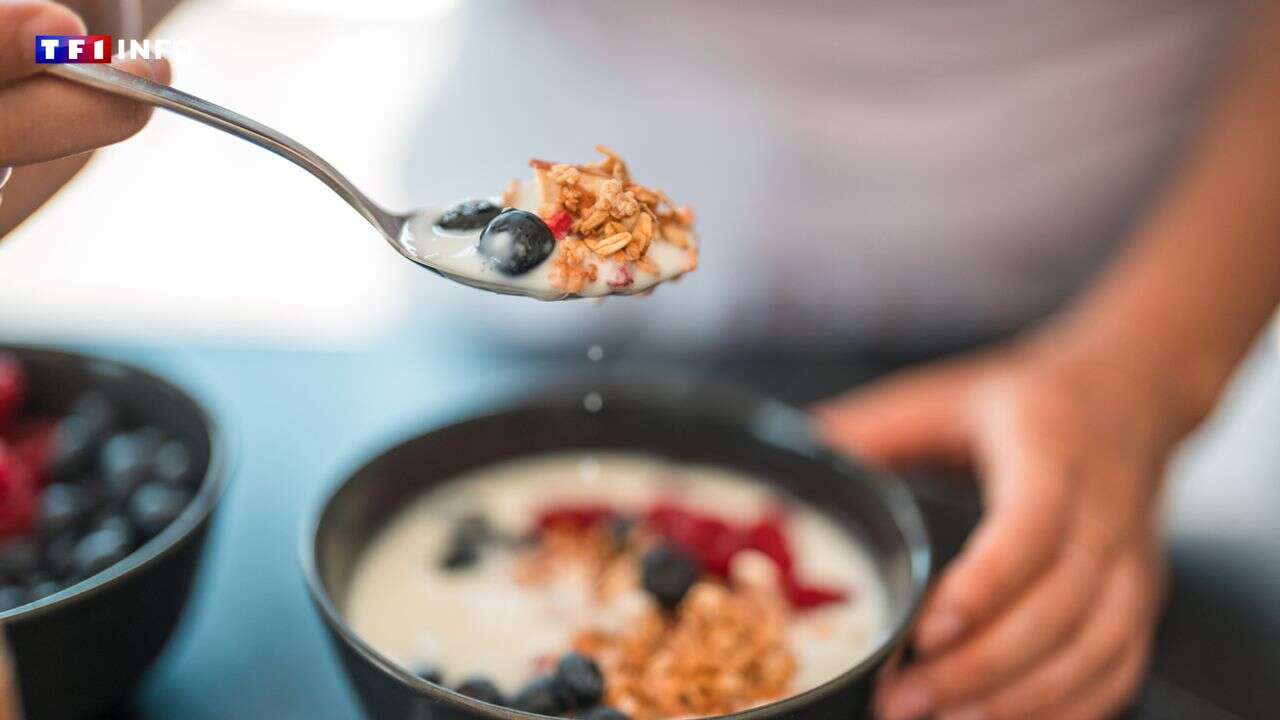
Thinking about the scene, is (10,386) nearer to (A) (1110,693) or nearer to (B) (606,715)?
(B) (606,715)

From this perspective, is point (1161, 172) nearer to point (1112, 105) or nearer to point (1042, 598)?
point (1112, 105)

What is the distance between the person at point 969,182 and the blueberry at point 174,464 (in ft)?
2.01

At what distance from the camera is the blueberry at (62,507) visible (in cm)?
81

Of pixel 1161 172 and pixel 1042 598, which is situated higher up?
pixel 1161 172

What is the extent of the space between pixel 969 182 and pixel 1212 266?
31cm

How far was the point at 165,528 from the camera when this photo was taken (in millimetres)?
794

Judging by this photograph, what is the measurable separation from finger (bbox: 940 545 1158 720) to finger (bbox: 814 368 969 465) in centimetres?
29

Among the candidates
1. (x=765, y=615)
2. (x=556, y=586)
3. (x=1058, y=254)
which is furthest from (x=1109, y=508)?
(x=1058, y=254)

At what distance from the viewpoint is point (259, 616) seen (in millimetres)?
917

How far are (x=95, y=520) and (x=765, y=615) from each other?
0.52 meters

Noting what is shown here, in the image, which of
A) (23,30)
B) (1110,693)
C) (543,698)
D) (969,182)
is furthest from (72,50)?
(969,182)

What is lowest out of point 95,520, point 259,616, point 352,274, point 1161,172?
point 352,274


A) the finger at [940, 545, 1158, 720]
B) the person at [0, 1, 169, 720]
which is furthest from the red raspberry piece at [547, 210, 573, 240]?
the finger at [940, 545, 1158, 720]

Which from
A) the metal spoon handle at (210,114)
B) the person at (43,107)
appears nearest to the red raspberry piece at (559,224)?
the metal spoon handle at (210,114)
